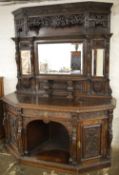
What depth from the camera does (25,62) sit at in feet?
10.9

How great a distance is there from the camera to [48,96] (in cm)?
322

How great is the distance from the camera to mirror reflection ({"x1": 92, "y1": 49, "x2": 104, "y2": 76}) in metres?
2.97

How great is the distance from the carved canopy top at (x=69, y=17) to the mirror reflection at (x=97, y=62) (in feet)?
0.95

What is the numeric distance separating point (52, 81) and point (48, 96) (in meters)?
0.24

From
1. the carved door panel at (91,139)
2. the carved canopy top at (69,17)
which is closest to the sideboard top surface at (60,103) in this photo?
the carved door panel at (91,139)

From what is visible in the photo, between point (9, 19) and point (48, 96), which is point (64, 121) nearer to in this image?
point (48, 96)

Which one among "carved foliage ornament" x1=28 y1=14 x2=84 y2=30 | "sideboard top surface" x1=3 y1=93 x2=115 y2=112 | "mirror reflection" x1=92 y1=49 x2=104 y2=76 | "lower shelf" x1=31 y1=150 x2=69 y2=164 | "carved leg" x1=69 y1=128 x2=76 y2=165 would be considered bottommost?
"lower shelf" x1=31 y1=150 x2=69 y2=164

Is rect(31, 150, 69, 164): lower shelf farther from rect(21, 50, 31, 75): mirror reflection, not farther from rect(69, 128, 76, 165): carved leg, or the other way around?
rect(21, 50, 31, 75): mirror reflection

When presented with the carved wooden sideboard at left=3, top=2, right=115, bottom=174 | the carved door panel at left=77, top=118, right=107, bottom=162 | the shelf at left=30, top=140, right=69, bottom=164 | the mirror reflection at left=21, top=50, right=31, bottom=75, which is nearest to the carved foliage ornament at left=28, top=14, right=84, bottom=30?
the carved wooden sideboard at left=3, top=2, right=115, bottom=174

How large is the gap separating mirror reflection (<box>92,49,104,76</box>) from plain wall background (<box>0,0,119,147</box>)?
15 centimetres

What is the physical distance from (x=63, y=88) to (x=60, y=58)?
46 centimetres

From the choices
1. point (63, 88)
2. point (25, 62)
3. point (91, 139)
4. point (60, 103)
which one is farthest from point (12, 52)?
point (91, 139)

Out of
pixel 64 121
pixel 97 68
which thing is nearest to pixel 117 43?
pixel 97 68

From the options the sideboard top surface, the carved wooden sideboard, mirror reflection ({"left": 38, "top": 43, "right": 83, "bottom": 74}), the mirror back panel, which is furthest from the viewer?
mirror reflection ({"left": 38, "top": 43, "right": 83, "bottom": 74})
